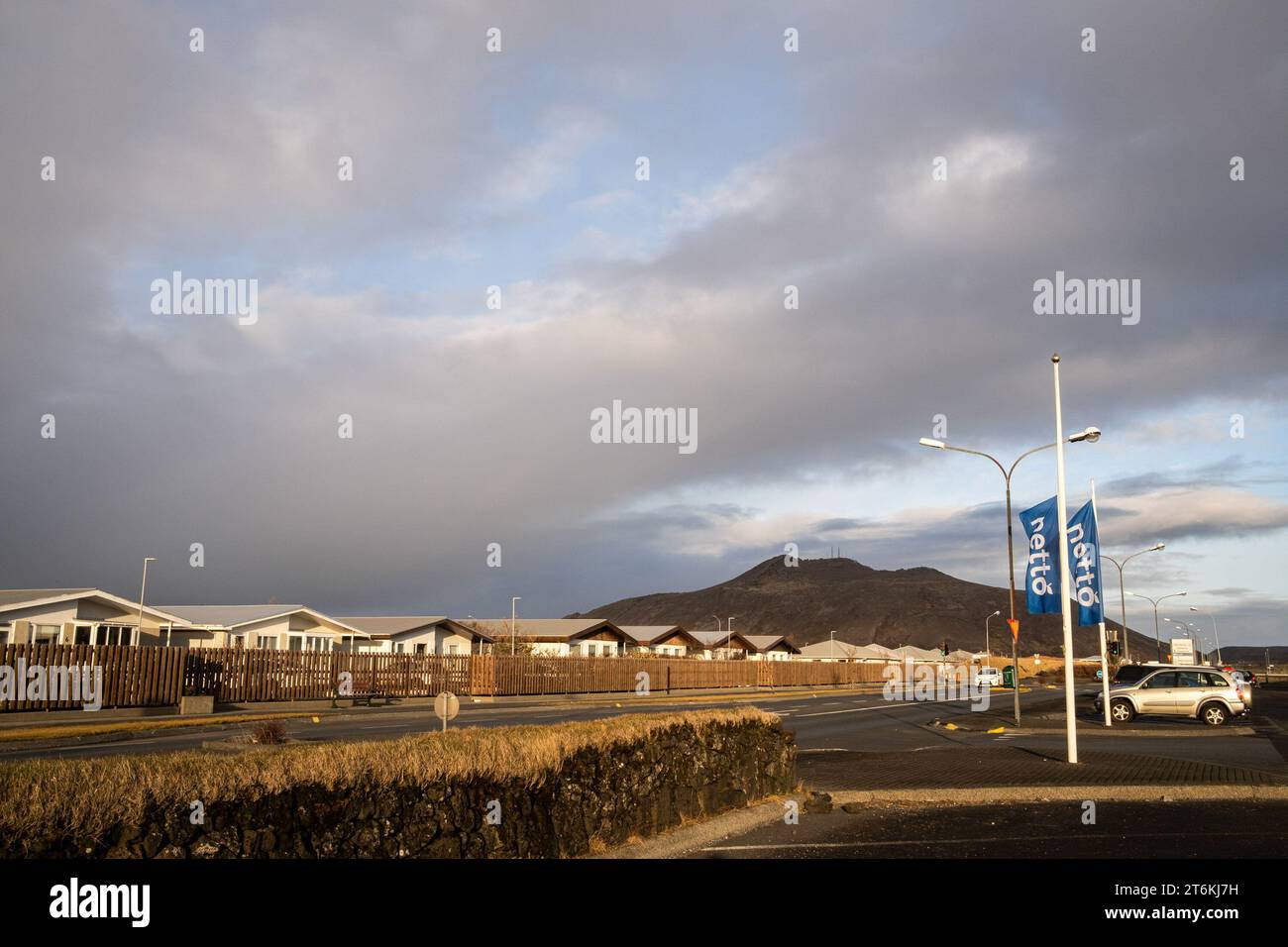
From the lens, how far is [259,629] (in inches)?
2099

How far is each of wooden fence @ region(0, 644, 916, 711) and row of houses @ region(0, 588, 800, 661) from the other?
381cm

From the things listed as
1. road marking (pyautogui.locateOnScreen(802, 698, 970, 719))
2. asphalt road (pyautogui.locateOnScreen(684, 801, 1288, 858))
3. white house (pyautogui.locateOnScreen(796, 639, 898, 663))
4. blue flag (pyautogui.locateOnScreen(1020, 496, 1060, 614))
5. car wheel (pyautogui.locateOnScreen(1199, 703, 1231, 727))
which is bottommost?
white house (pyautogui.locateOnScreen(796, 639, 898, 663))

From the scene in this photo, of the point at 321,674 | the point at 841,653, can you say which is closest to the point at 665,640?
the point at 841,653

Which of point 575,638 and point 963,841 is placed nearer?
point 963,841

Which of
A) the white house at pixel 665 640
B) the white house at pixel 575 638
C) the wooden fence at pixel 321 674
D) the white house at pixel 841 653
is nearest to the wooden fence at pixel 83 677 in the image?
the wooden fence at pixel 321 674

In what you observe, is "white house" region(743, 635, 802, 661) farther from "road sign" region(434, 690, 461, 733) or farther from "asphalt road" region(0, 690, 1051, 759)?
"road sign" region(434, 690, 461, 733)

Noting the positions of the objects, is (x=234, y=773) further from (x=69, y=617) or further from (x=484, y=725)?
(x=69, y=617)

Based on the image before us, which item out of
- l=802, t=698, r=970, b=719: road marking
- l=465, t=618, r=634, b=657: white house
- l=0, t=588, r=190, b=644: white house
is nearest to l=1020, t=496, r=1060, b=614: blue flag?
l=802, t=698, r=970, b=719: road marking

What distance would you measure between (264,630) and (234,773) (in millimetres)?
50808

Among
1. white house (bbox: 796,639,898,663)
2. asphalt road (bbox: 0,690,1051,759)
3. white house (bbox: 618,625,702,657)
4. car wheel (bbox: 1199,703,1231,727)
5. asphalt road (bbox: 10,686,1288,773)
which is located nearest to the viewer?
asphalt road (bbox: 10,686,1288,773)

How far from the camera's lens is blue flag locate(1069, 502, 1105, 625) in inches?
957

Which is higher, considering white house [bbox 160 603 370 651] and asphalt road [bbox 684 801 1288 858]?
white house [bbox 160 603 370 651]
